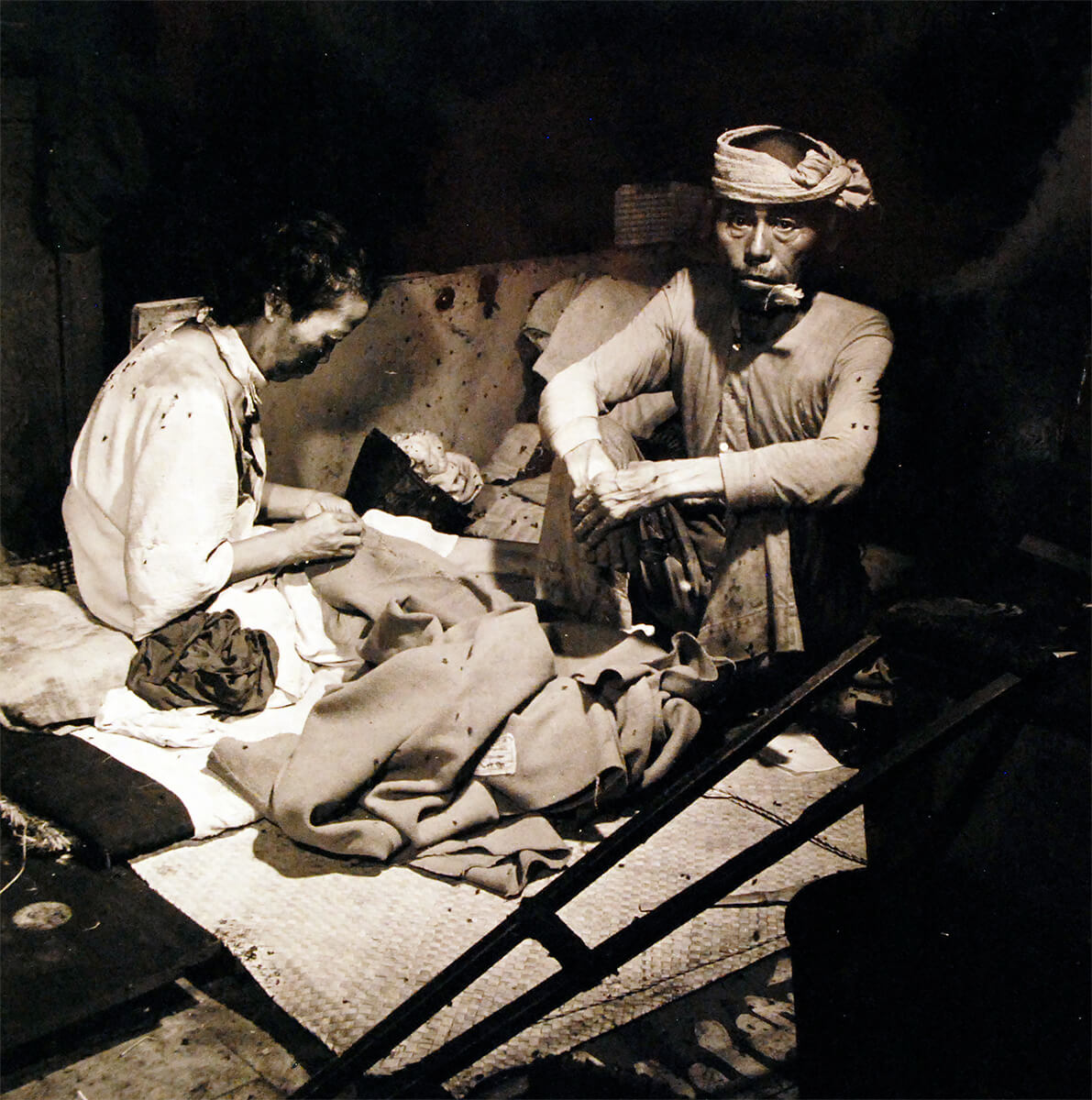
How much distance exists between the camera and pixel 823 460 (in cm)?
302

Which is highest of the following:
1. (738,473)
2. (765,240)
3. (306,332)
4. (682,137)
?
(682,137)

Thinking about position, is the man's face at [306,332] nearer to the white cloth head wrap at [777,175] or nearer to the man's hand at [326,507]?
the man's hand at [326,507]

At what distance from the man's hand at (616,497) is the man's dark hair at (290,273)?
1057mm

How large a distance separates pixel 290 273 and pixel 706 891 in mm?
2486

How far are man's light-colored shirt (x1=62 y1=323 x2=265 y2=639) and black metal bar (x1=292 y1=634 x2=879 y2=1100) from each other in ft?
5.71

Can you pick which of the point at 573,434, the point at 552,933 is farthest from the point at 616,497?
the point at 552,933

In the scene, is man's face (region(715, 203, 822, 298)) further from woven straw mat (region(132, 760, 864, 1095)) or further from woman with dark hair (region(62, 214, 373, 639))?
woven straw mat (region(132, 760, 864, 1095))

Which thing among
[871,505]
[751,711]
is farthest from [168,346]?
[871,505]

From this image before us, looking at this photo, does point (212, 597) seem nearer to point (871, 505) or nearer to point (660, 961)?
point (660, 961)

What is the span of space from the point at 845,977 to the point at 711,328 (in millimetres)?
2010

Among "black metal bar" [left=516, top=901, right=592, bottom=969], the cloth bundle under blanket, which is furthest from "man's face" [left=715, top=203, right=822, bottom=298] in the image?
"black metal bar" [left=516, top=901, right=592, bottom=969]

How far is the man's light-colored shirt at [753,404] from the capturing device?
120 inches

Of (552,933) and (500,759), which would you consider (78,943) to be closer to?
(500,759)

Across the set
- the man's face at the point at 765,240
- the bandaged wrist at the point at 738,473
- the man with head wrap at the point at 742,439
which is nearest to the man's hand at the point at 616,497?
the man with head wrap at the point at 742,439
